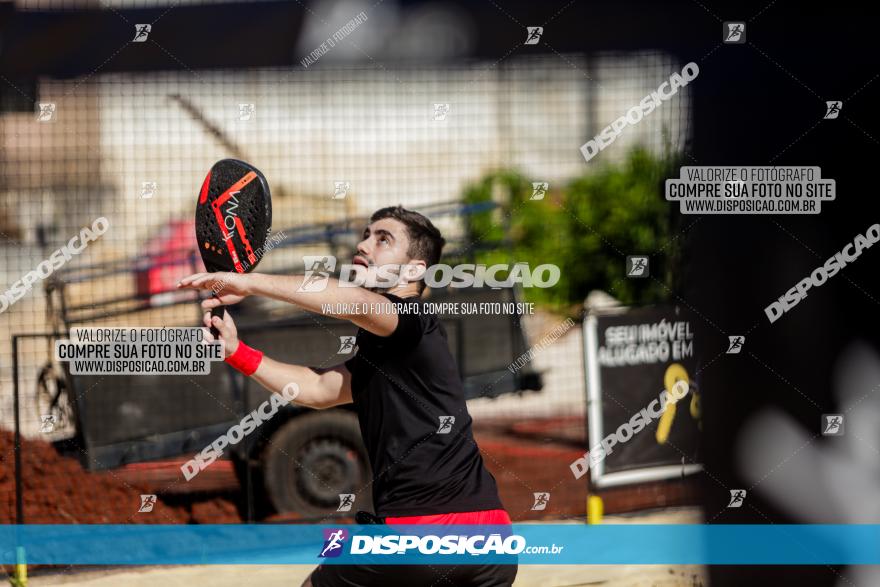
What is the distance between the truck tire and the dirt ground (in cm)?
50

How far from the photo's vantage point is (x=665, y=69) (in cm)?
515

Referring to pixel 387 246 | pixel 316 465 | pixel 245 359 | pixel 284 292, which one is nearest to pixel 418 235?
pixel 387 246

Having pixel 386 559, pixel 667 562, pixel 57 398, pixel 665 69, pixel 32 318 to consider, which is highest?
pixel 665 69

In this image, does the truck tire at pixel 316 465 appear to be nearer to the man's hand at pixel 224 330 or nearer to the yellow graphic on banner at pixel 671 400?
the yellow graphic on banner at pixel 671 400

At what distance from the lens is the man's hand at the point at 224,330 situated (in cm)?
349

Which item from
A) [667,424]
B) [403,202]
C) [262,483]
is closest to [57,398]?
[262,483]

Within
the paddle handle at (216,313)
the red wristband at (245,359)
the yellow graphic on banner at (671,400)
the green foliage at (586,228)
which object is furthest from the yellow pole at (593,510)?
the paddle handle at (216,313)

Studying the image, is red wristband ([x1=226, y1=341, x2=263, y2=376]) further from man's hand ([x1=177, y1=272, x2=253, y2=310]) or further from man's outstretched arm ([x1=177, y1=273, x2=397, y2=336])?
man's hand ([x1=177, y1=272, x2=253, y2=310])

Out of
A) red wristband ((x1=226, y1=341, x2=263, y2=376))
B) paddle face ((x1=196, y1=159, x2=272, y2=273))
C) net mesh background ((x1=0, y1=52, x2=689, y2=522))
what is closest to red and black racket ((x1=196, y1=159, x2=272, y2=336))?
paddle face ((x1=196, y1=159, x2=272, y2=273))

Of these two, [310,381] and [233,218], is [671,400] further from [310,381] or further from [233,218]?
[233,218]

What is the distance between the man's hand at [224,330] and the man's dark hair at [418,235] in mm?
756

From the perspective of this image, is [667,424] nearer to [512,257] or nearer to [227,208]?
[512,257]

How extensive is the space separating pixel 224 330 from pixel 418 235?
2.84 feet

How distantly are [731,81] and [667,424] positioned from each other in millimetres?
1889
